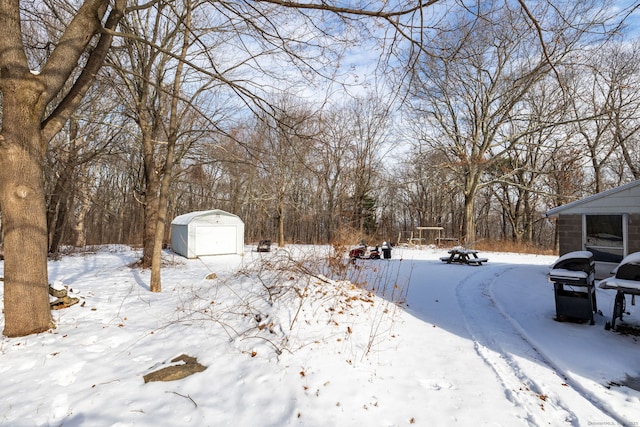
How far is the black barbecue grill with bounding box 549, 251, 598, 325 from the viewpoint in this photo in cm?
487

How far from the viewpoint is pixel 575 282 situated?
487cm

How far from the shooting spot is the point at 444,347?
399 centimetres

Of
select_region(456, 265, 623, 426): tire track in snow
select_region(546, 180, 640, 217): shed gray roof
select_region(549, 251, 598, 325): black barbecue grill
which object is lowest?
select_region(456, 265, 623, 426): tire track in snow

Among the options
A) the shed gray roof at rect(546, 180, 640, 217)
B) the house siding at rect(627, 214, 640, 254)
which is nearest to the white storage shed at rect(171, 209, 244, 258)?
the shed gray roof at rect(546, 180, 640, 217)

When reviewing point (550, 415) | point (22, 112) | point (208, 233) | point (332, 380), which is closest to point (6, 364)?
point (22, 112)

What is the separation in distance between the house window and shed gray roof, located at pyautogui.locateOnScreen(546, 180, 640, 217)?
0.26m

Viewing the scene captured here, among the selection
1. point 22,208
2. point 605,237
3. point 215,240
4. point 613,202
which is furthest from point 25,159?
point 605,237

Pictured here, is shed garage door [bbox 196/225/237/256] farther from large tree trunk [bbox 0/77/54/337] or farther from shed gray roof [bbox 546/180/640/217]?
shed gray roof [bbox 546/180/640/217]

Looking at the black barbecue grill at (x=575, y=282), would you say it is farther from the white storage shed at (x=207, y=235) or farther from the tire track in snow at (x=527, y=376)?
the white storage shed at (x=207, y=235)

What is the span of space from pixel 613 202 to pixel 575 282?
6.49 metres

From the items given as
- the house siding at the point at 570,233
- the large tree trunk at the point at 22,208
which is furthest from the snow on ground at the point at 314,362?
the house siding at the point at 570,233

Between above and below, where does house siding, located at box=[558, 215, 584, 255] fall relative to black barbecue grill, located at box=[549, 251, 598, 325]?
above

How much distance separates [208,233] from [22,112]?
1269 cm

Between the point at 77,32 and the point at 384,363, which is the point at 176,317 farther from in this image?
the point at 77,32
